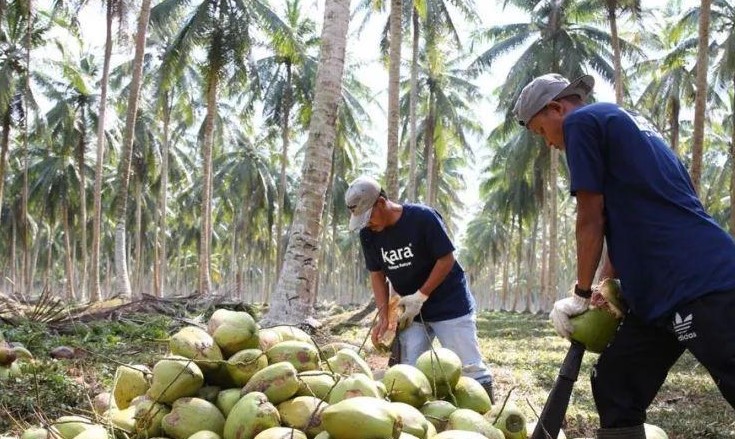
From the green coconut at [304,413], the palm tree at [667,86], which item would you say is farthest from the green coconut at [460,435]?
the palm tree at [667,86]

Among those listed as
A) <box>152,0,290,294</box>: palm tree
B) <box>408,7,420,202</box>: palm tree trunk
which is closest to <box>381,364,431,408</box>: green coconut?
<box>152,0,290,294</box>: palm tree

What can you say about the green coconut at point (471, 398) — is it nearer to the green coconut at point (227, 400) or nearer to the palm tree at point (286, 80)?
the green coconut at point (227, 400)

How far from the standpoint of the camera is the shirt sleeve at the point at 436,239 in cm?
379

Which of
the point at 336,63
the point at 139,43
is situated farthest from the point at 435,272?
the point at 139,43

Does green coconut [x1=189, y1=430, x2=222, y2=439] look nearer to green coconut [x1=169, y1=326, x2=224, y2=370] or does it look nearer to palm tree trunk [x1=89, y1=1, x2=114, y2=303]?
green coconut [x1=169, y1=326, x2=224, y2=370]

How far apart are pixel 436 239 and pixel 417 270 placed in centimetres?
24

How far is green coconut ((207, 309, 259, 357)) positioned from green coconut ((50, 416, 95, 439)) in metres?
0.48

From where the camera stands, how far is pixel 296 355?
2289 millimetres

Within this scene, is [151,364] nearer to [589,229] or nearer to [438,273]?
[438,273]

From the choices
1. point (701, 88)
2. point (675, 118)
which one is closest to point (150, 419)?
point (701, 88)

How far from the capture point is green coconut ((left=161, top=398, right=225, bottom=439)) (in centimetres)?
197

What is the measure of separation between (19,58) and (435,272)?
2167cm

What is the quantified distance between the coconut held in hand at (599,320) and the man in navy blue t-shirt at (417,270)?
113 centimetres

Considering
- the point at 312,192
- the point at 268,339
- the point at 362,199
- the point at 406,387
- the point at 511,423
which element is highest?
the point at 312,192
